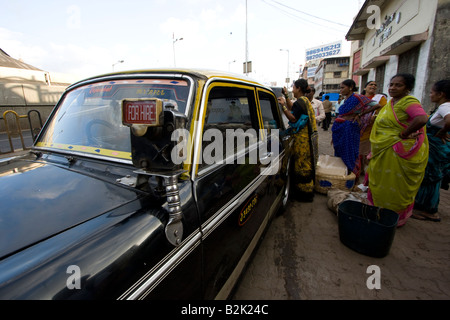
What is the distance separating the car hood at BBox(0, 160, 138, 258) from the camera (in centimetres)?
91

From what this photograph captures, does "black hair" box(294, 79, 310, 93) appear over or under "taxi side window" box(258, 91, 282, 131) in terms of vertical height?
over

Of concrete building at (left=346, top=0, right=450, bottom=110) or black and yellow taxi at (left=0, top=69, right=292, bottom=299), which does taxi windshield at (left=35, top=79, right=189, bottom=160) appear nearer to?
black and yellow taxi at (left=0, top=69, right=292, bottom=299)

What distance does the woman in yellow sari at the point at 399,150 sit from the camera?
9.11ft

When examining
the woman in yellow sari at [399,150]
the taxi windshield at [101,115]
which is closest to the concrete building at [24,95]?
the taxi windshield at [101,115]

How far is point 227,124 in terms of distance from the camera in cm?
232

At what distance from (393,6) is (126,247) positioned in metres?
15.1

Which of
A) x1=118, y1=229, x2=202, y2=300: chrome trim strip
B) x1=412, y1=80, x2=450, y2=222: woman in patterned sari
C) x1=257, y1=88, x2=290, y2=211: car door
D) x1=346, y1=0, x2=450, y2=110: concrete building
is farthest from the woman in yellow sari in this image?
x1=346, y1=0, x2=450, y2=110: concrete building

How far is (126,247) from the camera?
2.97ft

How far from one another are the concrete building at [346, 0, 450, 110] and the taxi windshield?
900 centimetres

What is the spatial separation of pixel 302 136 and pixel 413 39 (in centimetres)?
732

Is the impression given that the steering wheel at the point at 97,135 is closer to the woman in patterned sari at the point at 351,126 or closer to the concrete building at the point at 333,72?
the woman in patterned sari at the point at 351,126
